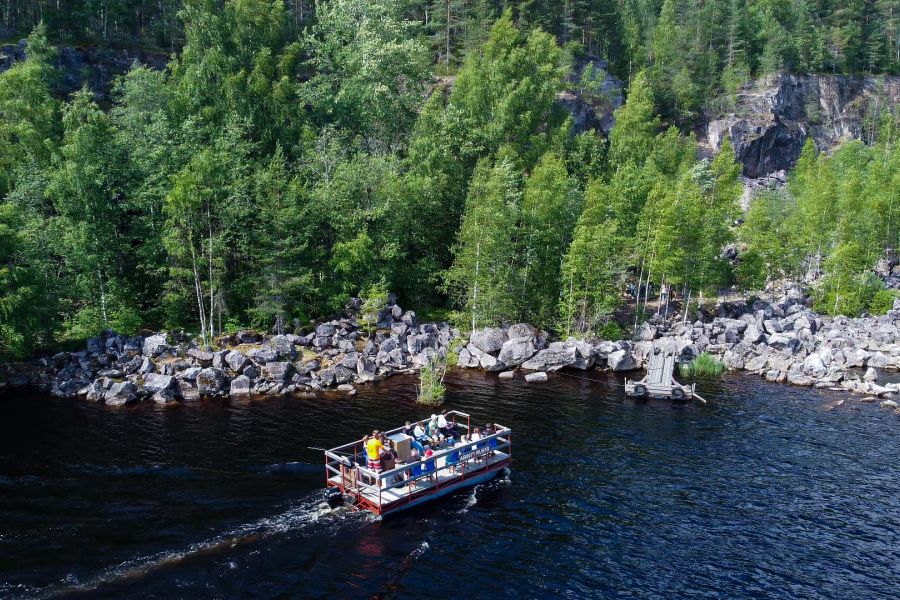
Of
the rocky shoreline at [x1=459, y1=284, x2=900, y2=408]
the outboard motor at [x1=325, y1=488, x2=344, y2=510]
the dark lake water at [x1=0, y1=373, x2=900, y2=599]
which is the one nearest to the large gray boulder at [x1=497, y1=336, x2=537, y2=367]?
the rocky shoreline at [x1=459, y1=284, x2=900, y2=408]

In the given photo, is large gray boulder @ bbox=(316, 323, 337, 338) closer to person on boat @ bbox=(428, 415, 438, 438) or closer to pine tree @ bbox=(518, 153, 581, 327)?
pine tree @ bbox=(518, 153, 581, 327)

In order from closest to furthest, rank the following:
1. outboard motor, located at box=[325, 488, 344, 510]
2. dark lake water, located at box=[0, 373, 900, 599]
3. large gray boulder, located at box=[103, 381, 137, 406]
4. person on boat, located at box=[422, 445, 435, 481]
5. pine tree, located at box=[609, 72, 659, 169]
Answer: dark lake water, located at box=[0, 373, 900, 599], outboard motor, located at box=[325, 488, 344, 510], person on boat, located at box=[422, 445, 435, 481], large gray boulder, located at box=[103, 381, 137, 406], pine tree, located at box=[609, 72, 659, 169]

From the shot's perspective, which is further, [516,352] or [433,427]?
[516,352]

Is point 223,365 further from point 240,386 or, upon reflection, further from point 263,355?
point 240,386

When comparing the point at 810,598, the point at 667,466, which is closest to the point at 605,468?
the point at 667,466

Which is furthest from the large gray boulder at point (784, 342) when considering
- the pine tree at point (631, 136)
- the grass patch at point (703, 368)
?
the pine tree at point (631, 136)

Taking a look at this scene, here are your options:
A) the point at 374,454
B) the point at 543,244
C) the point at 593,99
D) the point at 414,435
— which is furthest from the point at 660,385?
the point at 593,99

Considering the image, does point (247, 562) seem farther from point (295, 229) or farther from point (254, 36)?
Answer: point (254, 36)
